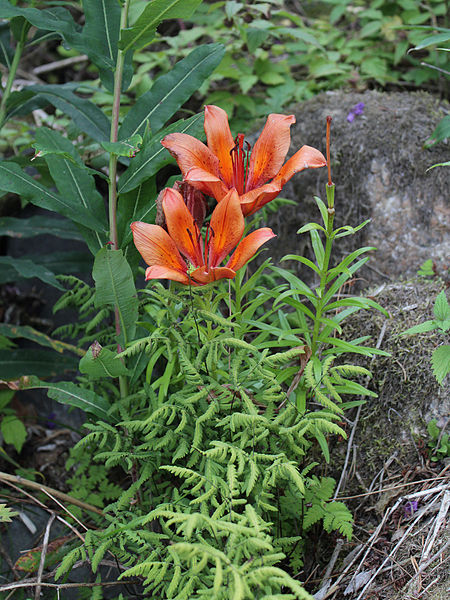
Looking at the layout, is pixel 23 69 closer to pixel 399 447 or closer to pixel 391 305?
pixel 391 305

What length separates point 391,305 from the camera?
1933 millimetres

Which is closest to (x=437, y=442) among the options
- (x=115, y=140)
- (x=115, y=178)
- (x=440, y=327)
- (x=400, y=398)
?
(x=400, y=398)

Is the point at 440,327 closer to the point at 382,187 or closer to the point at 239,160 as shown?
the point at 239,160

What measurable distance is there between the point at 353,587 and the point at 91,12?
1978 mm

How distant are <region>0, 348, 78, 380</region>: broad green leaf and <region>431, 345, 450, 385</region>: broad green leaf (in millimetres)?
1432

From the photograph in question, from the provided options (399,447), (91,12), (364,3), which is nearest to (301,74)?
(364,3)

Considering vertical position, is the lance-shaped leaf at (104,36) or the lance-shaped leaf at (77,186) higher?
the lance-shaped leaf at (104,36)

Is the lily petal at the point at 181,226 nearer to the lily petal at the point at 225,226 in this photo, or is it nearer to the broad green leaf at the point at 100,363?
the lily petal at the point at 225,226

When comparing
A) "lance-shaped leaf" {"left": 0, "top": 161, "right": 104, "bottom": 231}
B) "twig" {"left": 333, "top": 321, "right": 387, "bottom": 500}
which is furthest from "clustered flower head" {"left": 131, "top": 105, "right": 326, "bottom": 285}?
"twig" {"left": 333, "top": 321, "right": 387, "bottom": 500}

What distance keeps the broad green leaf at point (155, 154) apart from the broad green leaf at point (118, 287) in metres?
0.30

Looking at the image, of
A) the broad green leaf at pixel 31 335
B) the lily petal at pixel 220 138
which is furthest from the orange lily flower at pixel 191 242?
the broad green leaf at pixel 31 335

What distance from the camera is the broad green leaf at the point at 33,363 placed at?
222 centimetres

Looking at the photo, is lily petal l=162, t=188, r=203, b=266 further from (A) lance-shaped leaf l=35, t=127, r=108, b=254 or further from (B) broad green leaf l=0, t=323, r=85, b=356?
(B) broad green leaf l=0, t=323, r=85, b=356

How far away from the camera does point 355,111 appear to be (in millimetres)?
2641
